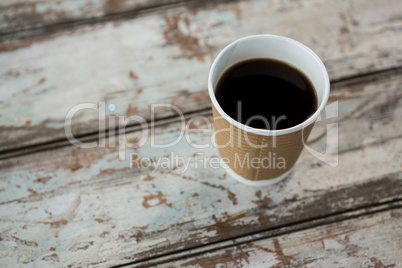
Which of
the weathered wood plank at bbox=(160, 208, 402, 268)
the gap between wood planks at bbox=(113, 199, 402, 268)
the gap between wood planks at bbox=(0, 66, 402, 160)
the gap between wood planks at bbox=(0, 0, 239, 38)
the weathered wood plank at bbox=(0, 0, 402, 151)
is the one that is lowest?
the weathered wood plank at bbox=(160, 208, 402, 268)

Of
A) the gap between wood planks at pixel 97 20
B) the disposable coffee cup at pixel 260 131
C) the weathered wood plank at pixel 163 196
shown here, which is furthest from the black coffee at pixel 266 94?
the gap between wood planks at pixel 97 20

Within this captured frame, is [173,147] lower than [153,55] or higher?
lower

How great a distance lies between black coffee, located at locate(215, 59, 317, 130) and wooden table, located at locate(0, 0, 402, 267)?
13 cm

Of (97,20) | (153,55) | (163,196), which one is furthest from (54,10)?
(163,196)

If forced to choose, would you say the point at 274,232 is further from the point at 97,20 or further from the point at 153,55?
the point at 97,20

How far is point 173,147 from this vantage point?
1.92ft

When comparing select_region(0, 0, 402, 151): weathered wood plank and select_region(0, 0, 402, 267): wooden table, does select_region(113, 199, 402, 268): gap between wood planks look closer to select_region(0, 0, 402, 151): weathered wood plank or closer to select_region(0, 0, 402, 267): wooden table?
select_region(0, 0, 402, 267): wooden table

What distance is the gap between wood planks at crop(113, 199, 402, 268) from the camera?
0.50 m

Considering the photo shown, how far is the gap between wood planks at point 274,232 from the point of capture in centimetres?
50

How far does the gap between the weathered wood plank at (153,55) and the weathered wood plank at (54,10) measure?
0.03 meters

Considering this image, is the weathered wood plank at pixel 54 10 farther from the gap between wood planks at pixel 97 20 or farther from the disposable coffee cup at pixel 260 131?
the disposable coffee cup at pixel 260 131

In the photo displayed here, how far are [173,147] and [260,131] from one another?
0.23m

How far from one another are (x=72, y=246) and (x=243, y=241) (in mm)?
256

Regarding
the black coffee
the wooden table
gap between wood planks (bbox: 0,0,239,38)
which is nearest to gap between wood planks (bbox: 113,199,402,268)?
the wooden table
